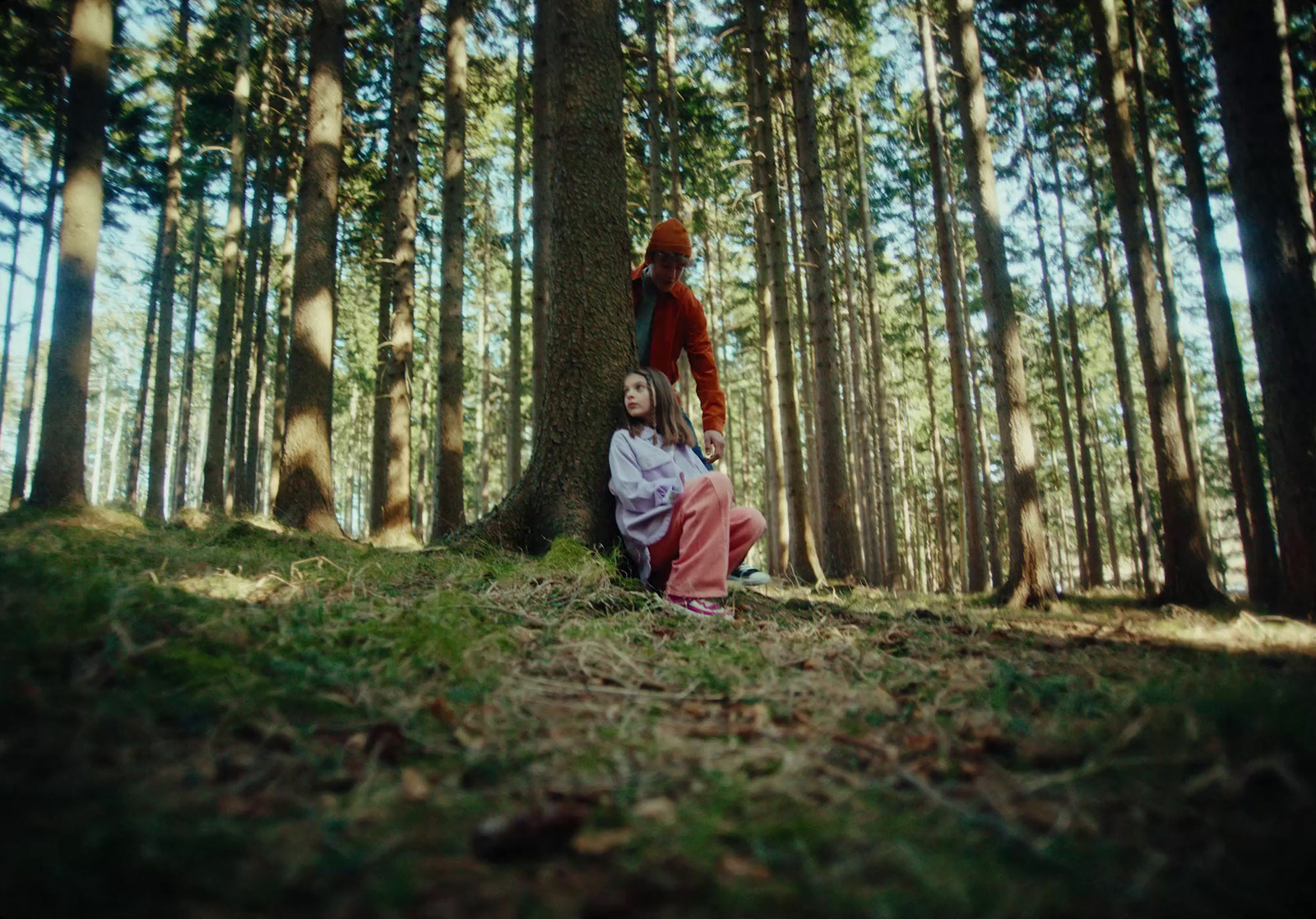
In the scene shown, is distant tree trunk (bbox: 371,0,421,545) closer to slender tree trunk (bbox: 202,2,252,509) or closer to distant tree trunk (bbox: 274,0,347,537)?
A: distant tree trunk (bbox: 274,0,347,537)

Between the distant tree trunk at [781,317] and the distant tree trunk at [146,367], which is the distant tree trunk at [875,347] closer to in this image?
the distant tree trunk at [781,317]

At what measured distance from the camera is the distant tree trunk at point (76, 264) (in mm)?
6578

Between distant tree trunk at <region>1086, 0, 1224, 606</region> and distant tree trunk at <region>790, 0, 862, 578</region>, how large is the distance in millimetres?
3626

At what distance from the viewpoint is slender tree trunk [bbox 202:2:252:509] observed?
12867 millimetres

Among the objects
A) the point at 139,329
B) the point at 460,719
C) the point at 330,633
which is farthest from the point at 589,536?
the point at 139,329

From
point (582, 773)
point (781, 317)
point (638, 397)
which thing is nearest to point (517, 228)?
point (781, 317)

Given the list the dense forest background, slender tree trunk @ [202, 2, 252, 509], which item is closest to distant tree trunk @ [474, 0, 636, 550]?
the dense forest background

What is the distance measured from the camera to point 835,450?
9742 millimetres

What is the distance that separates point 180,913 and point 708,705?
5.55 ft

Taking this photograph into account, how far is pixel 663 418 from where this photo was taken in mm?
4852

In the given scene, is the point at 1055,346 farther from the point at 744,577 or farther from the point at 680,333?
the point at 744,577

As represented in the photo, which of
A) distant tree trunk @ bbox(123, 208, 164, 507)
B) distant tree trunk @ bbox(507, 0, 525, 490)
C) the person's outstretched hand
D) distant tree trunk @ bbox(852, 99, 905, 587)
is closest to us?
the person's outstretched hand

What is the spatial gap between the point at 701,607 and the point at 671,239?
284 cm

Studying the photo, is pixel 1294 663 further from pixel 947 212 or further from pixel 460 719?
pixel 947 212
